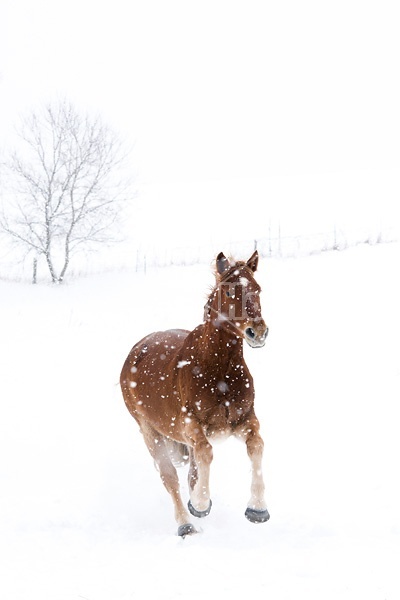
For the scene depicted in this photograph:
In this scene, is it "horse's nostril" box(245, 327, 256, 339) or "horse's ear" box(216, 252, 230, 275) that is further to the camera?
"horse's ear" box(216, 252, 230, 275)

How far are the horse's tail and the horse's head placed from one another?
196 centimetres

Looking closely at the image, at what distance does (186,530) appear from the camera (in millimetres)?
5113

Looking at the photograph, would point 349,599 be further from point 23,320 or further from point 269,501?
point 23,320

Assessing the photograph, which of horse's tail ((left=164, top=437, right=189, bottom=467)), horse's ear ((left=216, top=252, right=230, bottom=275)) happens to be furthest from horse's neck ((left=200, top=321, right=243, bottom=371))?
horse's tail ((left=164, top=437, right=189, bottom=467))

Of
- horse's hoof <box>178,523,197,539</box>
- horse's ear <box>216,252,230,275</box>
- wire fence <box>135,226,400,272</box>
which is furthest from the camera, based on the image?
wire fence <box>135,226,400,272</box>

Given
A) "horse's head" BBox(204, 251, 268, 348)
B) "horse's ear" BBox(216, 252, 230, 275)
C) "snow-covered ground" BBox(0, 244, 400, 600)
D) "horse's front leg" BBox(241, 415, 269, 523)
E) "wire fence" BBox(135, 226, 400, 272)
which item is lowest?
"snow-covered ground" BBox(0, 244, 400, 600)

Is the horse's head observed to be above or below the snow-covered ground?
above

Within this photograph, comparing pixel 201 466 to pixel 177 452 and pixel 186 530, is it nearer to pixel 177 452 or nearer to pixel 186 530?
pixel 186 530

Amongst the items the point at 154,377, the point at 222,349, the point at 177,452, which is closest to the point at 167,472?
the point at 177,452

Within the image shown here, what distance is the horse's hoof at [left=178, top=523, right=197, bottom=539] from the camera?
5086mm

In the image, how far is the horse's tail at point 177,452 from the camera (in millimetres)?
6180

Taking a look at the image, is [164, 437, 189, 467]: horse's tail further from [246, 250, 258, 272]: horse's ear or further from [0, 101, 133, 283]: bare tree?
[0, 101, 133, 283]: bare tree

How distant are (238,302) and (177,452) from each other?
2586mm

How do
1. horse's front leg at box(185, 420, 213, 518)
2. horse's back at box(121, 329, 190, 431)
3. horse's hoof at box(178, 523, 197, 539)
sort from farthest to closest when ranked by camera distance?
horse's back at box(121, 329, 190, 431) → horse's hoof at box(178, 523, 197, 539) → horse's front leg at box(185, 420, 213, 518)
